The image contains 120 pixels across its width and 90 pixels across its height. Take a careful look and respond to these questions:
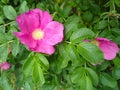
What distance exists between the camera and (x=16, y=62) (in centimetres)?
147

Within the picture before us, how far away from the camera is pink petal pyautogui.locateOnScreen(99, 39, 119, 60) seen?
1165 mm

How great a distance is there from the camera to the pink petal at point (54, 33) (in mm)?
1078

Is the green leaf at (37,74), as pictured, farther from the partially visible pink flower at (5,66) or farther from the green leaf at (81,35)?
the partially visible pink flower at (5,66)

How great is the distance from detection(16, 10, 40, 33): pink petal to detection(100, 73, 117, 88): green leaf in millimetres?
375

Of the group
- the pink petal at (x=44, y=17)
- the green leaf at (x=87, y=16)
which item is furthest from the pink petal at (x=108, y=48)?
the green leaf at (x=87, y=16)

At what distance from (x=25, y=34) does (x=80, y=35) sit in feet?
0.61

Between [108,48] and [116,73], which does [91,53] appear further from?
[116,73]

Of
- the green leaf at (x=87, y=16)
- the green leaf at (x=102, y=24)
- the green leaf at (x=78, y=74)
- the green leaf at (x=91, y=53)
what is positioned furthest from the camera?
the green leaf at (x=87, y=16)

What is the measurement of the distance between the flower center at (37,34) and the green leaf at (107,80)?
1.12ft

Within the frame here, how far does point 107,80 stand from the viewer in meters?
1.31

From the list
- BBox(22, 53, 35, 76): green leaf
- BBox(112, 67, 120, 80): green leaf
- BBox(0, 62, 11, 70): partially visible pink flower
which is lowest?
BBox(112, 67, 120, 80): green leaf

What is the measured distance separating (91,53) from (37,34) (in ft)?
0.66

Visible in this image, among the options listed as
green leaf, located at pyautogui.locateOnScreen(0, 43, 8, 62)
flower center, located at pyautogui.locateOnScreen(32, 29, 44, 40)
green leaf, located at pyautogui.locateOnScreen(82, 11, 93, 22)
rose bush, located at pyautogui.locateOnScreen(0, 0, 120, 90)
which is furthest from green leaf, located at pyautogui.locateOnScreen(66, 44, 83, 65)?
green leaf, located at pyautogui.locateOnScreen(82, 11, 93, 22)

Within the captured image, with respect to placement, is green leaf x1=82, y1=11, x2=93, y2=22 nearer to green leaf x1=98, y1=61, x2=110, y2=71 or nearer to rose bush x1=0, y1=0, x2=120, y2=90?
rose bush x1=0, y1=0, x2=120, y2=90
